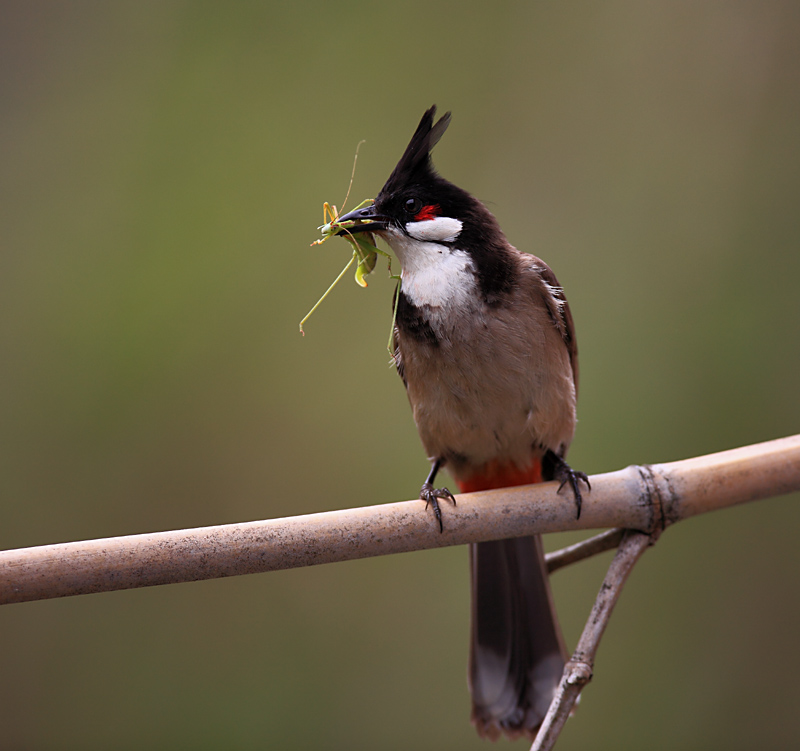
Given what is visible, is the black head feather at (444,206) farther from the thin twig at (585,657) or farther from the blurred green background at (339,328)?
the blurred green background at (339,328)

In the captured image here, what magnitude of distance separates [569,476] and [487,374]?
0.85 feet

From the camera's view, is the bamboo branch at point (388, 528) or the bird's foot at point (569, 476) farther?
the bird's foot at point (569, 476)

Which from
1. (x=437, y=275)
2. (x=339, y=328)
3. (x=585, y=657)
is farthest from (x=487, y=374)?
(x=339, y=328)

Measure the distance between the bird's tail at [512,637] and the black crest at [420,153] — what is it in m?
0.68

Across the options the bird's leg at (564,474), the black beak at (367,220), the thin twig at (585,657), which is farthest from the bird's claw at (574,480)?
the black beak at (367,220)

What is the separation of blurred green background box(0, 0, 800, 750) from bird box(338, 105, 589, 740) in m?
0.80

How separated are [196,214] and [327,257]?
0.47 m

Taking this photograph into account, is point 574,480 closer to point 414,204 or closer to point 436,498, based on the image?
point 436,498

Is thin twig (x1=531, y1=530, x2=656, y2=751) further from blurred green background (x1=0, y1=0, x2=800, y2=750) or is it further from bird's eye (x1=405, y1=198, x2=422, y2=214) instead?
blurred green background (x1=0, y1=0, x2=800, y2=750)

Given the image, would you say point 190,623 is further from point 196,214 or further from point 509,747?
point 196,214

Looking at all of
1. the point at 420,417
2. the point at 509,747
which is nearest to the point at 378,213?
the point at 420,417

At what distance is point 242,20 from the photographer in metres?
2.68

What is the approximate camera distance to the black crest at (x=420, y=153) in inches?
61.6

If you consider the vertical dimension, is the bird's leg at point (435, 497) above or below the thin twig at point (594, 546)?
above
